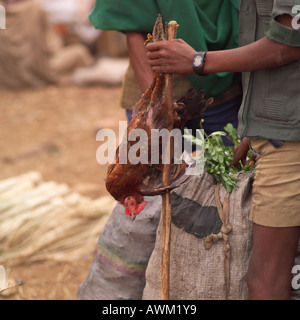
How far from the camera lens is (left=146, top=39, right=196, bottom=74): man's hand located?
6.41ft

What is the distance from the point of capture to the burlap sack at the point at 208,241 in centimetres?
224

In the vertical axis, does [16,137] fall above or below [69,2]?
below

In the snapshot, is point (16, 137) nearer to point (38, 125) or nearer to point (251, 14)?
point (38, 125)

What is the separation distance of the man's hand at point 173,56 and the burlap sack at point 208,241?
589mm

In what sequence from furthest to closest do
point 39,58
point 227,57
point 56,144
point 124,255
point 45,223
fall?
point 39,58
point 56,144
point 45,223
point 124,255
point 227,57

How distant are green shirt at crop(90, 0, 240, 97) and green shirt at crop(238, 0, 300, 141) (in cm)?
32

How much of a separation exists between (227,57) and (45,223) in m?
2.65

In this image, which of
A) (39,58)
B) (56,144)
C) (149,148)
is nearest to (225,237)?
(149,148)

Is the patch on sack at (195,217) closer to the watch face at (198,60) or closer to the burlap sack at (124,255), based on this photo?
the burlap sack at (124,255)

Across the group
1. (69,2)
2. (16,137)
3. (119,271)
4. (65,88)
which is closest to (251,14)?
(119,271)

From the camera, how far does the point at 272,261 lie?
206 cm

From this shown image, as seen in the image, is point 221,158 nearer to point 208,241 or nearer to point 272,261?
point 208,241

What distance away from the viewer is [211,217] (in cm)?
228
